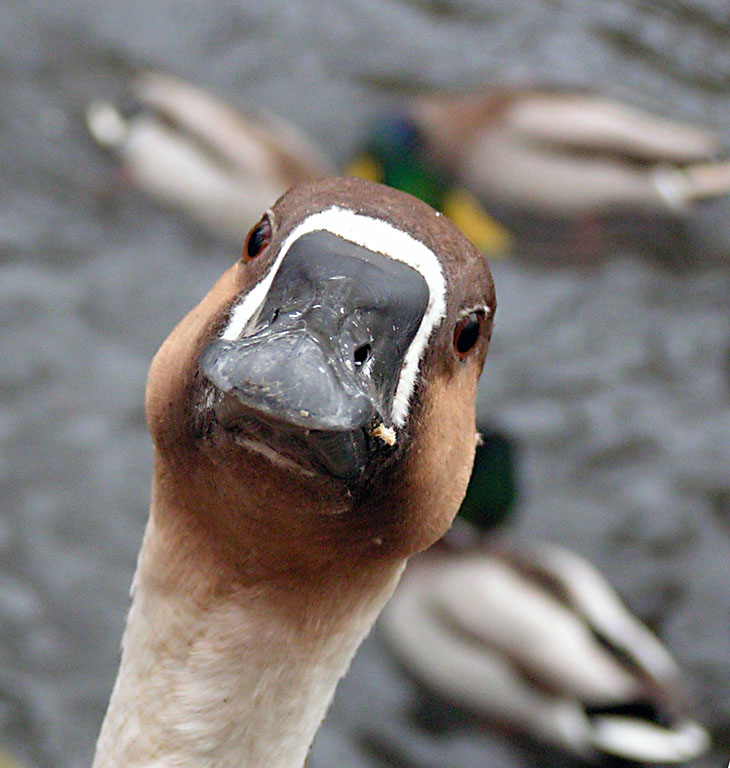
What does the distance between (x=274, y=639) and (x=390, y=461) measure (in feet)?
1.86

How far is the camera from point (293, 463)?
213cm

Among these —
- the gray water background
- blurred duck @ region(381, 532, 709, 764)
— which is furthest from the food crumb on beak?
blurred duck @ region(381, 532, 709, 764)

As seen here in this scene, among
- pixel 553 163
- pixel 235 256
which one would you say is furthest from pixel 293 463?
pixel 553 163

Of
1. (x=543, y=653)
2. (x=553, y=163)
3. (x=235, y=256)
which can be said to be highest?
(x=553, y=163)

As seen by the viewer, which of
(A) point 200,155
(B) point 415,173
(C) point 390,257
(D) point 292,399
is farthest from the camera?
(B) point 415,173

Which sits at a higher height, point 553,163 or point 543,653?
point 553,163

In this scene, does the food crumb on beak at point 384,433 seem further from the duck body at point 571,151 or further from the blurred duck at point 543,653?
the duck body at point 571,151

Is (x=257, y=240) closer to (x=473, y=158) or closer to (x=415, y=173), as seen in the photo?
(x=415, y=173)

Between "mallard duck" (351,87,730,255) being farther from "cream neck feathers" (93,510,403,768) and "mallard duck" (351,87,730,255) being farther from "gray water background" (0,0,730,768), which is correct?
"cream neck feathers" (93,510,403,768)

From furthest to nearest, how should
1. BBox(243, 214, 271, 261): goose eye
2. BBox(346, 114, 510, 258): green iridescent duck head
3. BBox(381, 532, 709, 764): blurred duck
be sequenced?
BBox(346, 114, 510, 258): green iridescent duck head < BBox(381, 532, 709, 764): blurred duck < BBox(243, 214, 271, 261): goose eye

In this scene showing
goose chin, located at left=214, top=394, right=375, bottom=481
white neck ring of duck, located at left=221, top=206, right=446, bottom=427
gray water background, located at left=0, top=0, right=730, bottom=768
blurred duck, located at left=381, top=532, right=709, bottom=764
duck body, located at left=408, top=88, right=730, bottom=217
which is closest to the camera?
goose chin, located at left=214, top=394, right=375, bottom=481

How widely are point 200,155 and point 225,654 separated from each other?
6.05 metres

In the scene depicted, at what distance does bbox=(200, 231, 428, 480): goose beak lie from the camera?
1919mm

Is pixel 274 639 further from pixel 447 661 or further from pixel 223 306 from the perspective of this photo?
pixel 447 661
